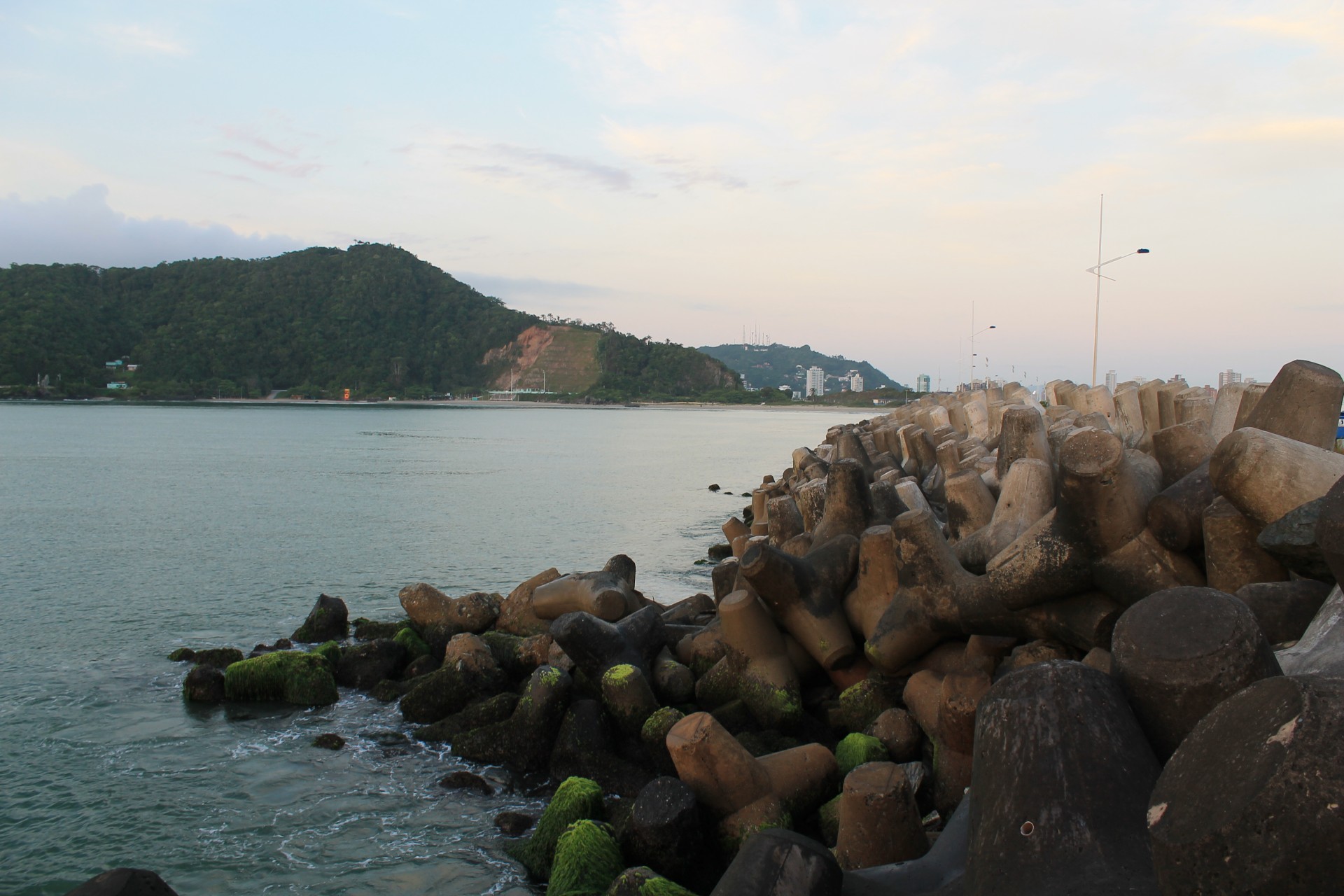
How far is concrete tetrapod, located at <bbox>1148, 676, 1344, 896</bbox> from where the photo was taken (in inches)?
75.3

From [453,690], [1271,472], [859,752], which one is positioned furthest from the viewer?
[453,690]

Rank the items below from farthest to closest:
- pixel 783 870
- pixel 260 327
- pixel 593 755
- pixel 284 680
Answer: pixel 260 327, pixel 284 680, pixel 593 755, pixel 783 870

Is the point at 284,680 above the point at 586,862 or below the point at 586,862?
below

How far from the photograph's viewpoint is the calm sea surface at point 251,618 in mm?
6777

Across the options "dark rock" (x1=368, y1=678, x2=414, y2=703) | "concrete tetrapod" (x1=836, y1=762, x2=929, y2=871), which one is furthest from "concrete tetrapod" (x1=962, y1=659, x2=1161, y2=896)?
"dark rock" (x1=368, y1=678, x2=414, y2=703)

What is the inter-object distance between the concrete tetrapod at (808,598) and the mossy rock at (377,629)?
219 inches

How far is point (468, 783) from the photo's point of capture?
7.42 m

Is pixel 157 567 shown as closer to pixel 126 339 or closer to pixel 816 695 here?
pixel 816 695

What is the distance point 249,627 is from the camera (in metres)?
13.3

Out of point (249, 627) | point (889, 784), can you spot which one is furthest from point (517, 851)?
point (249, 627)

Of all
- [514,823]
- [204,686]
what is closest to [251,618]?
[204,686]

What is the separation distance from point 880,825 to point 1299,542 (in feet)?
6.81

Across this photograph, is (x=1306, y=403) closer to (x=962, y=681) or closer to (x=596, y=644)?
(x=962, y=681)

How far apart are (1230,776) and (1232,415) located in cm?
611
